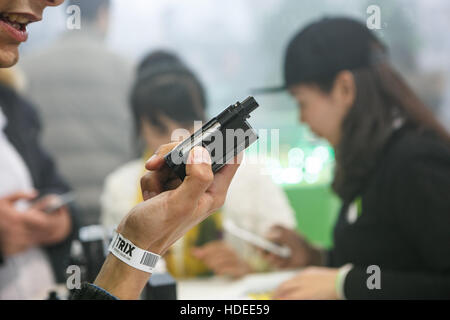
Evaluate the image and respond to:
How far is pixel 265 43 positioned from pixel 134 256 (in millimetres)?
1573

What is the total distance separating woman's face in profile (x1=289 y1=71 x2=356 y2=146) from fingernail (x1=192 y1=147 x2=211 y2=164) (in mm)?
617

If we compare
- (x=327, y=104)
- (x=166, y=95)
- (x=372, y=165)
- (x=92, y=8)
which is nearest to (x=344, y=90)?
(x=327, y=104)

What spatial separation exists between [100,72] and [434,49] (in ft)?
5.23

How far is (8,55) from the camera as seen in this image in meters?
0.52

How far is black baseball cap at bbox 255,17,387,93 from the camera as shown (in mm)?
952

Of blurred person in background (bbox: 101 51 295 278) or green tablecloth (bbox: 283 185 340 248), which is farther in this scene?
green tablecloth (bbox: 283 185 340 248)

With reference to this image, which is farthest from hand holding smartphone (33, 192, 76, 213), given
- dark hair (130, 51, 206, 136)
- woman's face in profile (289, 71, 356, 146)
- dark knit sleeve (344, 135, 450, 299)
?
dark knit sleeve (344, 135, 450, 299)

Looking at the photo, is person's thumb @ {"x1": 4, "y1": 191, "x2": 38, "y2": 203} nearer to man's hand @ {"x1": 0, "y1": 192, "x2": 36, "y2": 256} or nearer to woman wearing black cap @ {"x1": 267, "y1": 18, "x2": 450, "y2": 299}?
man's hand @ {"x1": 0, "y1": 192, "x2": 36, "y2": 256}

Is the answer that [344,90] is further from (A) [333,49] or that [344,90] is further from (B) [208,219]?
(B) [208,219]

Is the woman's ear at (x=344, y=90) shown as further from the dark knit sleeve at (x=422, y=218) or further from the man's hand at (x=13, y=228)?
A: the man's hand at (x=13, y=228)

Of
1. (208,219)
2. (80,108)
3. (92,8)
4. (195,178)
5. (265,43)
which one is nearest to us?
(195,178)

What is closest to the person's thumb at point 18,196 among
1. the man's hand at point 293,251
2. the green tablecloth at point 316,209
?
the man's hand at point 293,251

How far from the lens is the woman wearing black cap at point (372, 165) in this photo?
0.80 m

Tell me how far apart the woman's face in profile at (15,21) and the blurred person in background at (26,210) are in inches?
15.4
